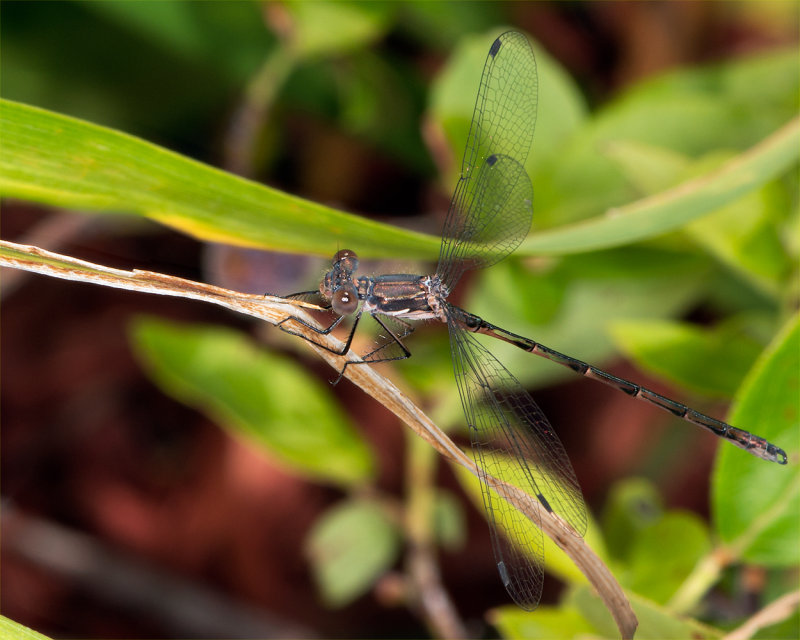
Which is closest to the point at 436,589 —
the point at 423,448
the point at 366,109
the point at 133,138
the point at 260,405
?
the point at 423,448

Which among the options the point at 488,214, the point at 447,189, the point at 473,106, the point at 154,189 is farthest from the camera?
the point at 447,189

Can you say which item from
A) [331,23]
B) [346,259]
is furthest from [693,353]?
[331,23]

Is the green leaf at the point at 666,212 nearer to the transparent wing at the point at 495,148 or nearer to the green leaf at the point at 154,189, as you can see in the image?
the green leaf at the point at 154,189

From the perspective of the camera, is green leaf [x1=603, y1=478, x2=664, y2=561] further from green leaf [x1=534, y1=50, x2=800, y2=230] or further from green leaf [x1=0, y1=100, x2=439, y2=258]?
green leaf [x1=0, y1=100, x2=439, y2=258]

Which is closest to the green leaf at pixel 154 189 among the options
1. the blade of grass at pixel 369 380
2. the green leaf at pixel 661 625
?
the blade of grass at pixel 369 380

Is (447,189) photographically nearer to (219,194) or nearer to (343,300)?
(343,300)

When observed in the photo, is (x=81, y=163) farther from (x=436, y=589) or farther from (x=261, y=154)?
(x=261, y=154)
